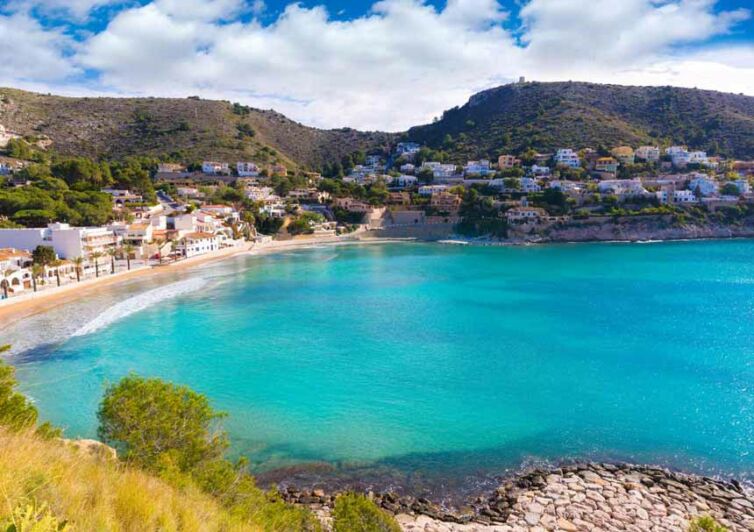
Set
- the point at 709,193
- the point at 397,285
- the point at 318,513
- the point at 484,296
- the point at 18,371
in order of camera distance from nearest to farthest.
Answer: the point at 318,513
the point at 18,371
the point at 484,296
the point at 397,285
the point at 709,193

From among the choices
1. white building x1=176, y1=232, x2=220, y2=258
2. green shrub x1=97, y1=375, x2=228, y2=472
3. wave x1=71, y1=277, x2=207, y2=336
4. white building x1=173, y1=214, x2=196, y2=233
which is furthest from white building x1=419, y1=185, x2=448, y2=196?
green shrub x1=97, y1=375, x2=228, y2=472

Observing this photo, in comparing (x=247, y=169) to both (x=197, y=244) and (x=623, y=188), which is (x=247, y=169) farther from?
(x=623, y=188)

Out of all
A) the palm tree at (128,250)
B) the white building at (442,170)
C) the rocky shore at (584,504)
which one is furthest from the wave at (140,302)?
the white building at (442,170)

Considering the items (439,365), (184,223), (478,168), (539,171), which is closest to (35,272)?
(184,223)

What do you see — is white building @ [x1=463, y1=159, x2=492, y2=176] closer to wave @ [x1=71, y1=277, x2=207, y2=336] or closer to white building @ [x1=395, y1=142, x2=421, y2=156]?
white building @ [x1=395, y1=142, x2=421, y2=156]

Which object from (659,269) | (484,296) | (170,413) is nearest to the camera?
(170,413)

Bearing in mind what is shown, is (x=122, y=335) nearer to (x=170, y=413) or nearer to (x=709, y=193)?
(x=170, y=413)

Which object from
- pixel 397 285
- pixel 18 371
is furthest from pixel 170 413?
pixel 397 285
